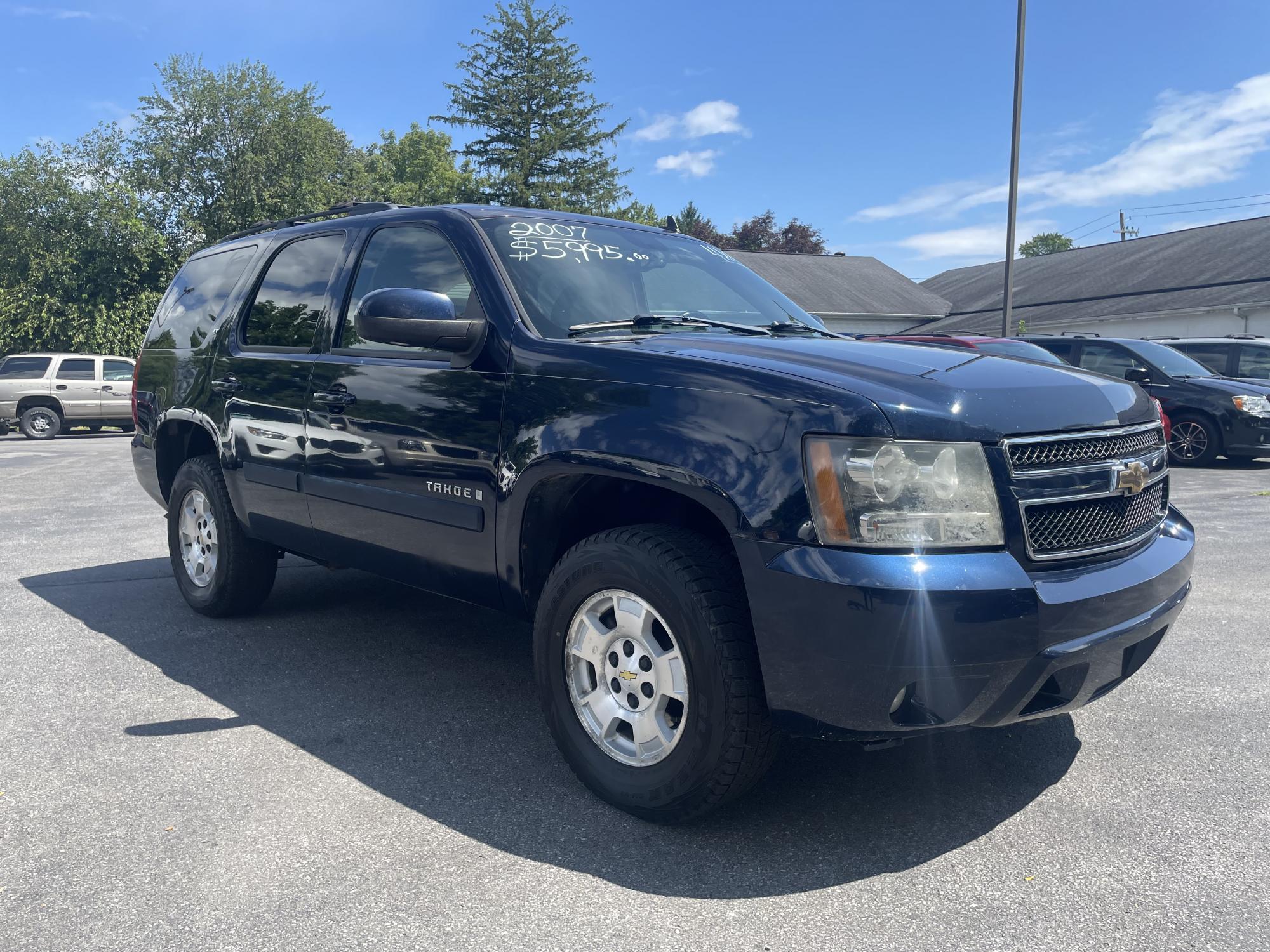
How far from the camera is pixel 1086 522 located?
2.88m

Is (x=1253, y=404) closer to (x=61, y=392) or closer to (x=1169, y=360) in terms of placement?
(x=1169, y=360)

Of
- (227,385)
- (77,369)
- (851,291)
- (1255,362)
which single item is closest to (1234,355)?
(1255,362)

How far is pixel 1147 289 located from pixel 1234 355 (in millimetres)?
19773

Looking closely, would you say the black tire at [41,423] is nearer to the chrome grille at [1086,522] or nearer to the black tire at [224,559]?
the black tire at [224,559]

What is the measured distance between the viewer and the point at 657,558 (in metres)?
2.89

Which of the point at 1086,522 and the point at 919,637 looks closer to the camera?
the point at 919,637

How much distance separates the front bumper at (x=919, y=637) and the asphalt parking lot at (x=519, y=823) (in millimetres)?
444

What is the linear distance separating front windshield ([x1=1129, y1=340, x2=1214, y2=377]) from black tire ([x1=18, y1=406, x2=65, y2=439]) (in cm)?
2108

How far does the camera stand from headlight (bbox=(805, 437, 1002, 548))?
8.57ft

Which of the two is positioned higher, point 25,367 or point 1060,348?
point 25,367

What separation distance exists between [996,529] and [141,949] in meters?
2.32

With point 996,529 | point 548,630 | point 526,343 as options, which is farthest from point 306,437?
point 996,529

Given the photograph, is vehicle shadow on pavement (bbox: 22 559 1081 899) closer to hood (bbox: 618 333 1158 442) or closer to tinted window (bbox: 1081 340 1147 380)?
hood (bbox: 618 333 1158 442)

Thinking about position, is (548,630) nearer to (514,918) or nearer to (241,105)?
(514,918)
